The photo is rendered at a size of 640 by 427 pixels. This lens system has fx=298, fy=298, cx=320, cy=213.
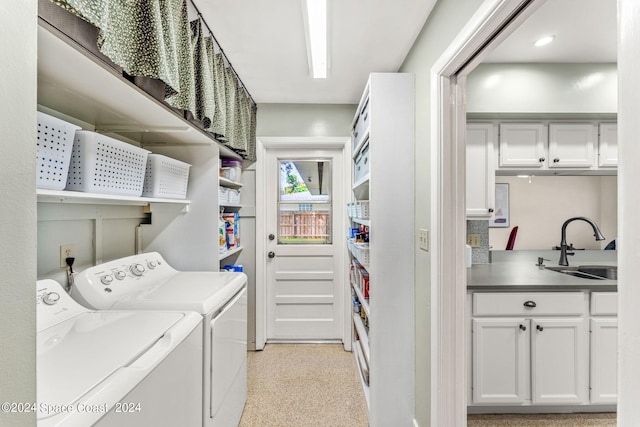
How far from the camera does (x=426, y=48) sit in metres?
1.62

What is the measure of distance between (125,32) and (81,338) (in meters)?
1.02

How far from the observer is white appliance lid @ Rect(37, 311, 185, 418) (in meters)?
0.71

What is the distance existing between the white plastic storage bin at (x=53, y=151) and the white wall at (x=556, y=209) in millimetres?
2861

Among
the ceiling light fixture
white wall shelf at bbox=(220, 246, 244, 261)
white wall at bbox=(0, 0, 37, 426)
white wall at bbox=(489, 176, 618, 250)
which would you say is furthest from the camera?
white wall at bbox=(489, 176, 618, 250)

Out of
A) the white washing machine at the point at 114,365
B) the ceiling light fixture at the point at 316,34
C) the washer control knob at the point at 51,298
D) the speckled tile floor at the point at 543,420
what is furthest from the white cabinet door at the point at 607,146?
the washer control knob at the point at 51,298

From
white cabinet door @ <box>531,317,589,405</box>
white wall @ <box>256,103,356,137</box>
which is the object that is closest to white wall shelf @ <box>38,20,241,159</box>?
white wall @ <box>256,103,356,137</box>

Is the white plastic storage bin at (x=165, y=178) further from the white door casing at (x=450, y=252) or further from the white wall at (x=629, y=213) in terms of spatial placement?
the white wall at (x=629, y=213)

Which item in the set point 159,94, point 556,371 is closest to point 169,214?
point 159,94

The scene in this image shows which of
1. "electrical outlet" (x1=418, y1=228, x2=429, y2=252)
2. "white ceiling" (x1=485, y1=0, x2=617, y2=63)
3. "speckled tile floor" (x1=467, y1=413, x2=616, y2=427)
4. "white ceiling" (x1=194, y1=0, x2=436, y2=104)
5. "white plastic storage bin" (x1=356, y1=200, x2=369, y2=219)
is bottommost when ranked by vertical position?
"speckled tile floor" (x1=467, y1=413, x2=616, y2=427)

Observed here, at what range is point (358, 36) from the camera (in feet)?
5.81

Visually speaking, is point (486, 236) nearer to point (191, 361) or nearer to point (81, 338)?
point (191, 361)

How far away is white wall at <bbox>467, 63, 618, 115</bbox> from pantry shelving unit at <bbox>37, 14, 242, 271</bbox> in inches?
77.1

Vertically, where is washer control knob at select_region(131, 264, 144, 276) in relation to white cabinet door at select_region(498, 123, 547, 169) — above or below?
below

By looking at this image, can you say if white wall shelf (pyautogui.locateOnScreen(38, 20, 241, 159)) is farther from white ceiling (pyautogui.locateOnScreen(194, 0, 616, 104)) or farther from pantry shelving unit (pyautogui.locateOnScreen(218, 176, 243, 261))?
A: white ceiling (pyautogui.locateOnScreen(194, 0, 616, 104))
